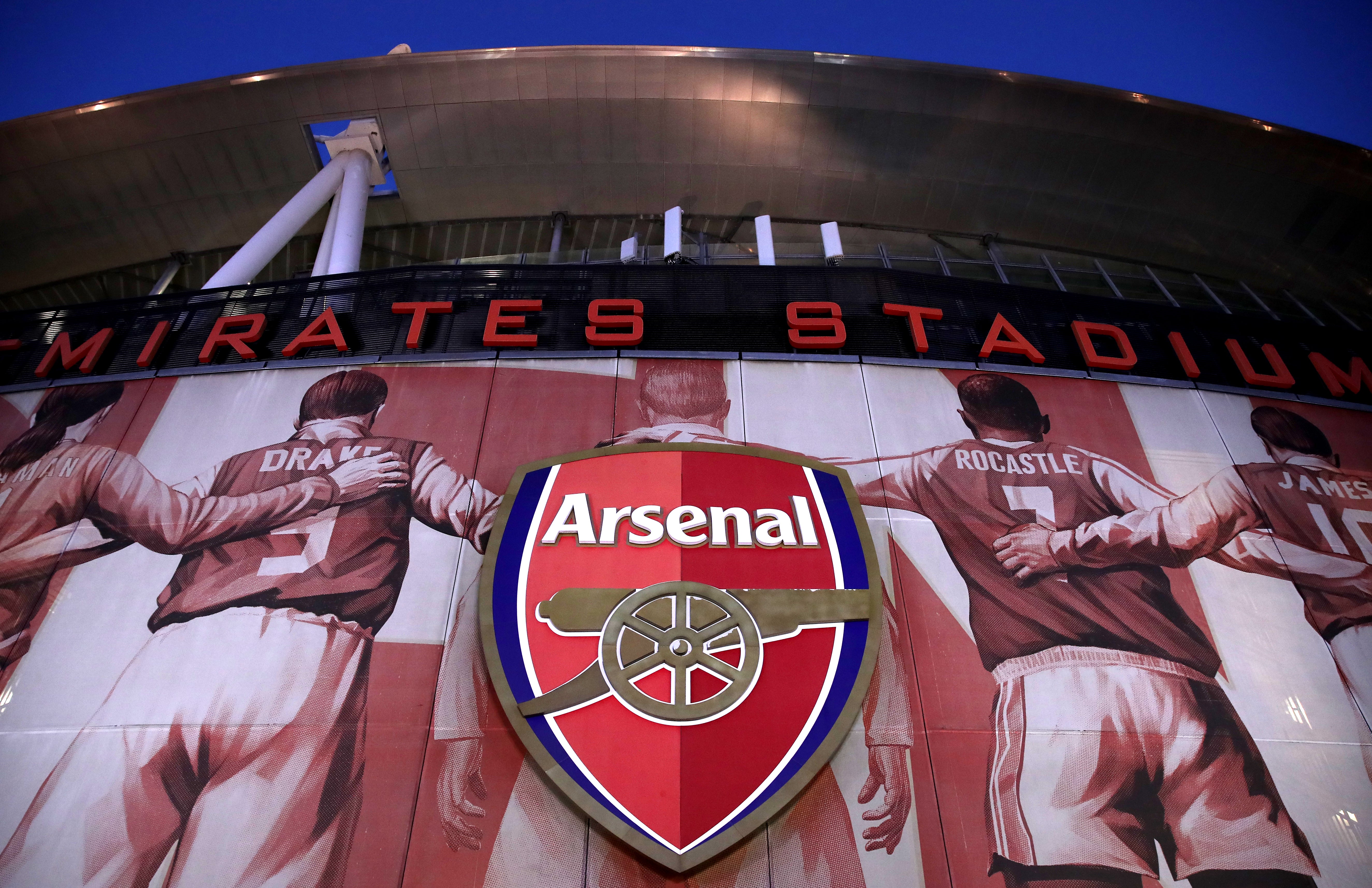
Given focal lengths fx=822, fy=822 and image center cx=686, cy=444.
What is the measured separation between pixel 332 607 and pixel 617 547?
3147 millimetres

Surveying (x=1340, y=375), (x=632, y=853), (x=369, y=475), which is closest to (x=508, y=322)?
(x=369, y=475)

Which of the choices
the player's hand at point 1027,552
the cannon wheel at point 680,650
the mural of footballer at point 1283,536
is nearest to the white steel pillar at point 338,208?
the cannon wheel at point 680,650

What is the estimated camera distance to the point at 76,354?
39.8 feet

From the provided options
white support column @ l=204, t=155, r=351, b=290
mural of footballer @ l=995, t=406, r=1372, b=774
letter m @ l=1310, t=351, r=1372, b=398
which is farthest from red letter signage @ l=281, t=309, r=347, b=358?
letter m @ l=1310, t=351, r=1372, b=398

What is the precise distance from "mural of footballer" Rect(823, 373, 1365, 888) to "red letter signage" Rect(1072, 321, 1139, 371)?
1.84 meters

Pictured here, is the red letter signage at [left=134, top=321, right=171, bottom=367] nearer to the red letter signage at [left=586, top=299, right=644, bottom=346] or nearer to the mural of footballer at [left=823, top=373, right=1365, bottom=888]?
the red letter signage at [left=586, top=299, right=644, bottom=346]

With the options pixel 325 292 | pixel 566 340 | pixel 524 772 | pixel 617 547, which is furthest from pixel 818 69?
pixel 524 772

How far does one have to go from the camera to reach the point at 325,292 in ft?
41.1

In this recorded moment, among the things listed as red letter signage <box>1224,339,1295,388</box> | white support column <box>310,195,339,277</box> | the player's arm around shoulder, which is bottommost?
the player's arm around shoulder

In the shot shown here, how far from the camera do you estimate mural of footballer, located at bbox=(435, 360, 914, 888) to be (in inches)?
281

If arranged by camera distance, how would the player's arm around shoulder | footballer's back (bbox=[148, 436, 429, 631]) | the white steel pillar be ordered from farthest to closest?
the white steel pillar
the player's arm around shoulder
footballer's back (bbox=[148, 436, 429, 631])

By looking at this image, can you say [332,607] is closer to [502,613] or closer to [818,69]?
[502,613]

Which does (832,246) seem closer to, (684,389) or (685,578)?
(684,389)

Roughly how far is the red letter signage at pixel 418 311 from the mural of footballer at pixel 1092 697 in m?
6.20
